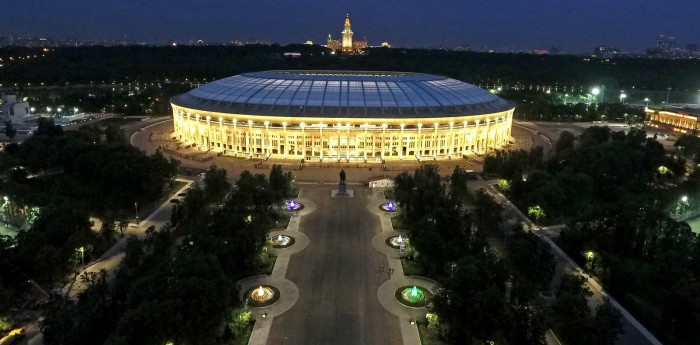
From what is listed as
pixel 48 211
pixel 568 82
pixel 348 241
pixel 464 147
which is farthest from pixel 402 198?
pixel 568 82

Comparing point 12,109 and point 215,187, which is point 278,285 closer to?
point 215,187

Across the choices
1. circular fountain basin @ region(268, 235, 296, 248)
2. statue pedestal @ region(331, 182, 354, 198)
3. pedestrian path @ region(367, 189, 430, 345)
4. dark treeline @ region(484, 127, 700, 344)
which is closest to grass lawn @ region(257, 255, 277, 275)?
circular fountain basin @ region(268, 235, 296, 248)

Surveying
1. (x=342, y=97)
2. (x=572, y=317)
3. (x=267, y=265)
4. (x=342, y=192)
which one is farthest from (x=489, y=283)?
(x=342, y=97)

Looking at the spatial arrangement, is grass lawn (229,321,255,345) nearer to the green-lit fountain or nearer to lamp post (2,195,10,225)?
the green-lit fountain

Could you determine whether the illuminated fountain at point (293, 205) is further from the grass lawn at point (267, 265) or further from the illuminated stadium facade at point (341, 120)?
the illuminated stadium facade at point (341, 120)

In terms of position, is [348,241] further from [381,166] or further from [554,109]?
[554,109]
